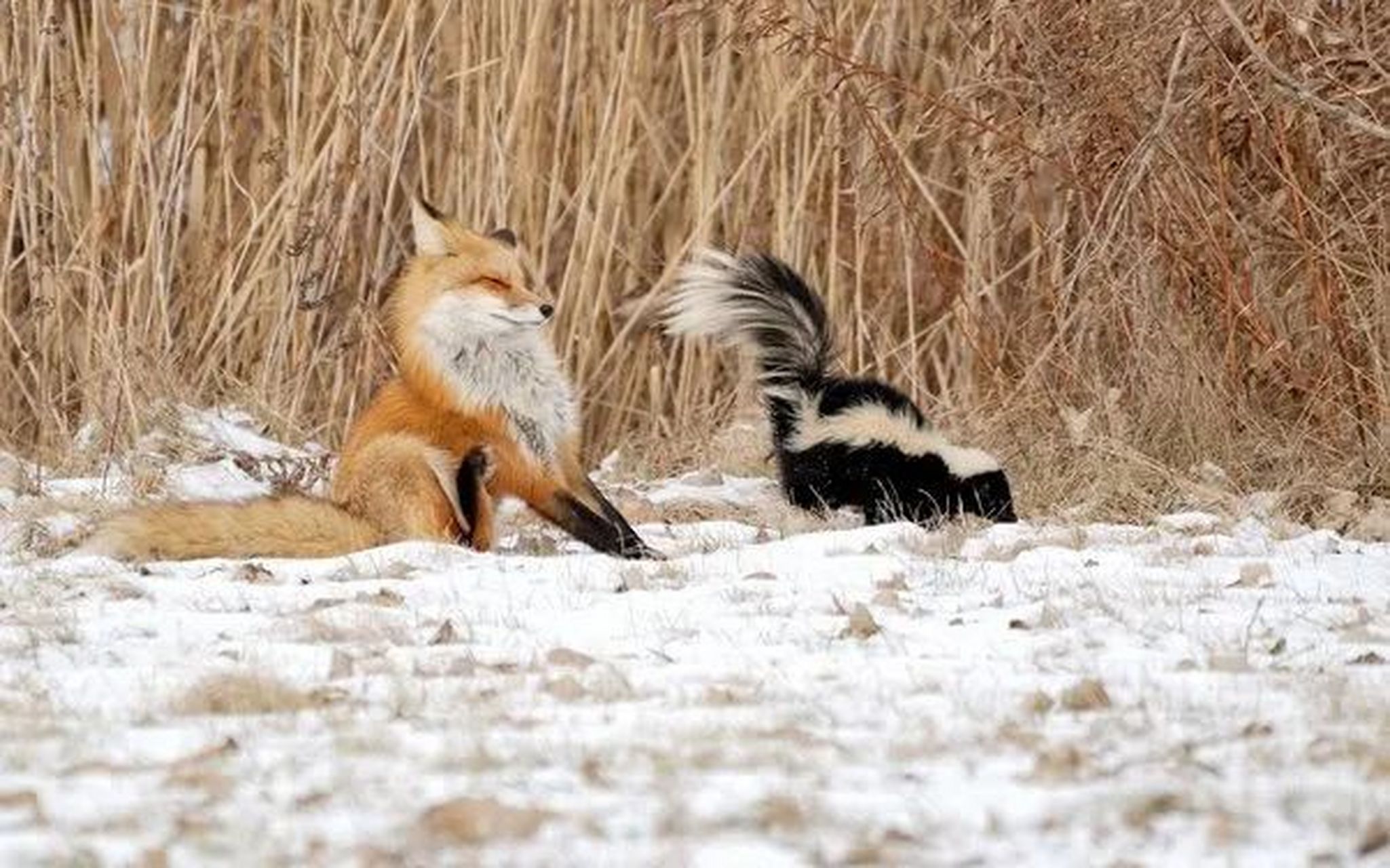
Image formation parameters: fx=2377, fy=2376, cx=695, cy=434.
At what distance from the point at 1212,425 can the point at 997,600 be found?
2763 millimetres

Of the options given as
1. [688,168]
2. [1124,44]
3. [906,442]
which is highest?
[1124,44]

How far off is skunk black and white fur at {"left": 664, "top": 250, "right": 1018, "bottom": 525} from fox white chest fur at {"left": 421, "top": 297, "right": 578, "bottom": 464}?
3.37 ft

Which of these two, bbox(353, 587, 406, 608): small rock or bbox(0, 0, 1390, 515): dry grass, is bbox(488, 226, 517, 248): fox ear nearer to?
bbox(0, 0, 1390, 515): dry grass

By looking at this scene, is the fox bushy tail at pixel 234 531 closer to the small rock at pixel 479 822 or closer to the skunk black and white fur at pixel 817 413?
the skunk black and white fur at pixel 817 413

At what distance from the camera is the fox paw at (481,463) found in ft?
22.5

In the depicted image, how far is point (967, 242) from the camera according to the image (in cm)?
927

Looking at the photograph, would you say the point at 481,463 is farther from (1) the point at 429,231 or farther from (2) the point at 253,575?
(2) the point at 253,575

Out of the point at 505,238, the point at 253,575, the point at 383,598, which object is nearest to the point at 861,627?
the point at 383,598

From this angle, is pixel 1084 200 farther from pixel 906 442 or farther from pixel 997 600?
pixel 997 600

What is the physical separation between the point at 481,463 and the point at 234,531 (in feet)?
2.47

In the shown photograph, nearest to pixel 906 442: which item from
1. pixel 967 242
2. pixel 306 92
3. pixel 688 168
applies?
pixel 967 242

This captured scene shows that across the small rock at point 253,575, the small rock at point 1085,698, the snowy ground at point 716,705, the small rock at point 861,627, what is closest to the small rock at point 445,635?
the snowy ground at point 716,705

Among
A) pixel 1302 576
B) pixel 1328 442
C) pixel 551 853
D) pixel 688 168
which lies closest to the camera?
pixel 551 853

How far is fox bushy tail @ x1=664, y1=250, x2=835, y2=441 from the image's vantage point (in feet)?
26.2
